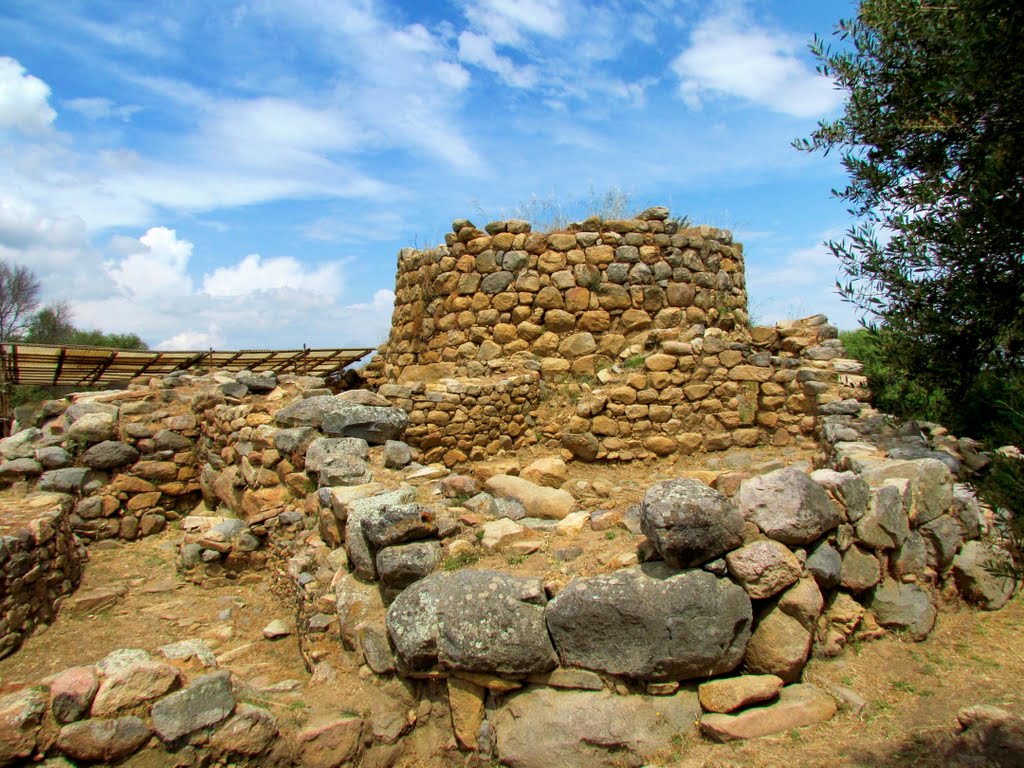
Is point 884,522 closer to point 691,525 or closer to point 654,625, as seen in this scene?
point 691,525

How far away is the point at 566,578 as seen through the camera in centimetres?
425

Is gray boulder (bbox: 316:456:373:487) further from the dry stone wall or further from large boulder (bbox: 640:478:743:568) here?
large boulder (bbox: 640:478:743:568)

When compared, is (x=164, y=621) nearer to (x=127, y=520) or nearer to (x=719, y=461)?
(x=127, y=520)

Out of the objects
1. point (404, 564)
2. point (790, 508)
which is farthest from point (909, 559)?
point (404, 564)

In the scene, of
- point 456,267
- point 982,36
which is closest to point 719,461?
point 456,267

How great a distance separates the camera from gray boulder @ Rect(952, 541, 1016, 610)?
453 cm

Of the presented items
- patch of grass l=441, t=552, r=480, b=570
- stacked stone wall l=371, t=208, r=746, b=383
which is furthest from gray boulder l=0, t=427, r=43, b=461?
patch of grass l=441, t=552, r=480, b=570

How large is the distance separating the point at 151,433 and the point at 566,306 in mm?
5462

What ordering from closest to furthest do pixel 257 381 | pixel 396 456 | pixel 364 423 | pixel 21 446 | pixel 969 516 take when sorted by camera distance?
pixel 969 516 < pixel 396 456 < pixel 364 423 < pixel 21 446 < pixel 257 381

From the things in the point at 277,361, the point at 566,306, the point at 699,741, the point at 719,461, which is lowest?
the point at 699,741

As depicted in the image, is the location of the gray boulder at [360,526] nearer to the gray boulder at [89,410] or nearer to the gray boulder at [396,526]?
the gray boulder at [396,526]

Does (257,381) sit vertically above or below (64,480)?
above

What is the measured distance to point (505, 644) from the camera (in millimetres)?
3836

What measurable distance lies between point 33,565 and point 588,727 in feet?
15.7
